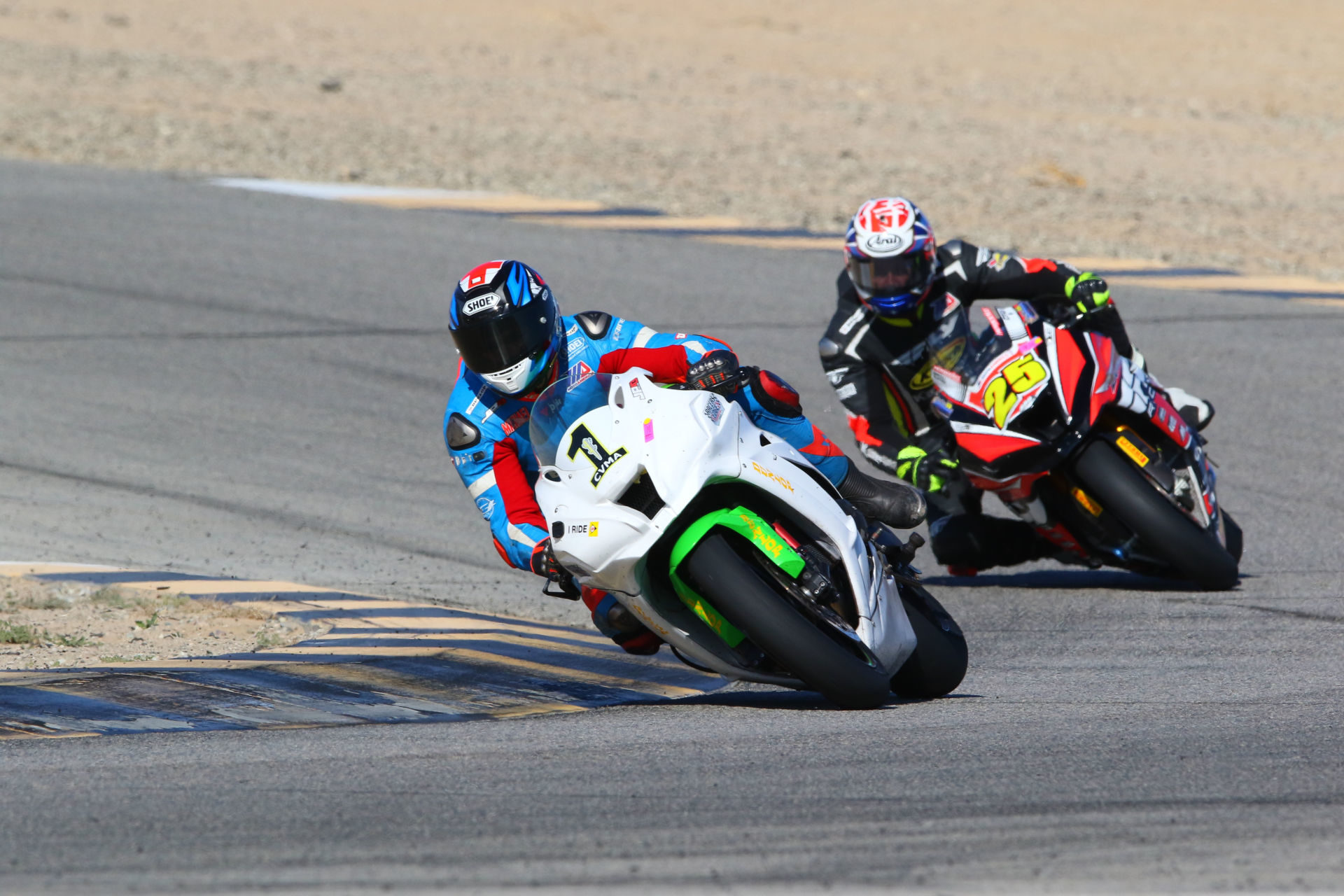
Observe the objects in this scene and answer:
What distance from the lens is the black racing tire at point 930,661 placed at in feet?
Answer: 19.7

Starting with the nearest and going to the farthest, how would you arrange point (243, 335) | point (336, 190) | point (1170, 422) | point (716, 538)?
point (716, 538) → point (1170, 422) → point (243, 335) → point (336, 190)

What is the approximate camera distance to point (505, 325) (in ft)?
19.7

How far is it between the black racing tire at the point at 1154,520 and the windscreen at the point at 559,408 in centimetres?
292

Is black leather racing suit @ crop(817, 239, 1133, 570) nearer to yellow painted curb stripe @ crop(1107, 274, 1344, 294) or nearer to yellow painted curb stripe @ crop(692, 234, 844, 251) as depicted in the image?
yellow painted curb stripe @ crop(1107, 274, 1344, 294)

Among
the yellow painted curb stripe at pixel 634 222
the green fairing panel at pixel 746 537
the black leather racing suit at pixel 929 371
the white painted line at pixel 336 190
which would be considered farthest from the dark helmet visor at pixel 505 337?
the white painted line at pixel 336 190

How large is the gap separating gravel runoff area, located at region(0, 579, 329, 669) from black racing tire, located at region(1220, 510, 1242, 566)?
12.9 feet

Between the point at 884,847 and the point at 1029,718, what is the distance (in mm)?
1592

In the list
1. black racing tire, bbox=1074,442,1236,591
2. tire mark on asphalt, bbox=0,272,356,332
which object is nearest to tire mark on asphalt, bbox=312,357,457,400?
tire mark on asphalt, bbox=0,272,356,332

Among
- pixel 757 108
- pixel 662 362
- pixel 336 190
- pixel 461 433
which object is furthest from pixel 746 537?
pixel 757 108

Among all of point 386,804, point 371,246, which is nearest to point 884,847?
point 386,804

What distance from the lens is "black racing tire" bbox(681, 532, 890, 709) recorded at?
5.34m

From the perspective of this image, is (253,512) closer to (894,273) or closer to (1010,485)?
(894,273)

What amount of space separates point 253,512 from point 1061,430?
13.7 ft

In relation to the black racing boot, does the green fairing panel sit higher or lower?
higher
